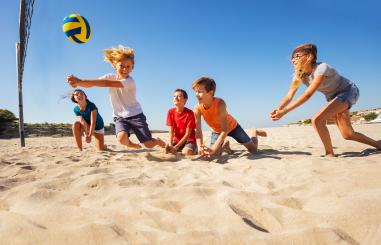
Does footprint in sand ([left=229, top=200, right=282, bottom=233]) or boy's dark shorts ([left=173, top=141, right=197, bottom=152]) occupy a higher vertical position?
footprint in sand ([left=229, top=200, right=282, bottom=233])

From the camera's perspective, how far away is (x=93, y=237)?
135 cm

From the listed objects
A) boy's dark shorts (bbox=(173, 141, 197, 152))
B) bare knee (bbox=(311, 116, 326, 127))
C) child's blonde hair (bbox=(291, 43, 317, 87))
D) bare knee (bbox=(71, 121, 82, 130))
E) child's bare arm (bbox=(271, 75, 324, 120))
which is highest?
child's blonde hair (bbox=(291, 43, 317, 87))

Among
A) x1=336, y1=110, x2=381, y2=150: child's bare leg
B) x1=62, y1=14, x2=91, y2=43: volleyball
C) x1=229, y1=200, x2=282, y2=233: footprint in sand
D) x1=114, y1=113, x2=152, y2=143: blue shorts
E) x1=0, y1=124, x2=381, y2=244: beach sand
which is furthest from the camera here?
x1=62, y1=14, x2=91, y2=43: volleyball

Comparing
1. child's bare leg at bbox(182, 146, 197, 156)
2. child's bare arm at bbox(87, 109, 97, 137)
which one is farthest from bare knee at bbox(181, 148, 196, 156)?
child's bare arm at bbox(87, 109, 97, 137)

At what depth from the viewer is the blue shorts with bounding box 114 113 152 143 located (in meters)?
4.69

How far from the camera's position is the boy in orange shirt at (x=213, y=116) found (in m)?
4.02

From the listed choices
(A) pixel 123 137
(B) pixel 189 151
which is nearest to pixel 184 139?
(B) pixel 189 151

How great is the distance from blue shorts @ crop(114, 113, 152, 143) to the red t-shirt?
42 cm

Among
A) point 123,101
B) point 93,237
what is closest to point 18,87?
point 123,101

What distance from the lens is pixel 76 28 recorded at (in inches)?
199

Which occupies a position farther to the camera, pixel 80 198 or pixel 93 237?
pixel 80 198

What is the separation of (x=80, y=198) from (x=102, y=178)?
475 mm

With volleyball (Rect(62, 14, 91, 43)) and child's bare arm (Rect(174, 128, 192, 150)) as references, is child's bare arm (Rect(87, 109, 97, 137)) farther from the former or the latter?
child's bare arm (Rect(174, 128, 192, 150))

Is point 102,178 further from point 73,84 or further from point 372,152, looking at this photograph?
point 372,152
